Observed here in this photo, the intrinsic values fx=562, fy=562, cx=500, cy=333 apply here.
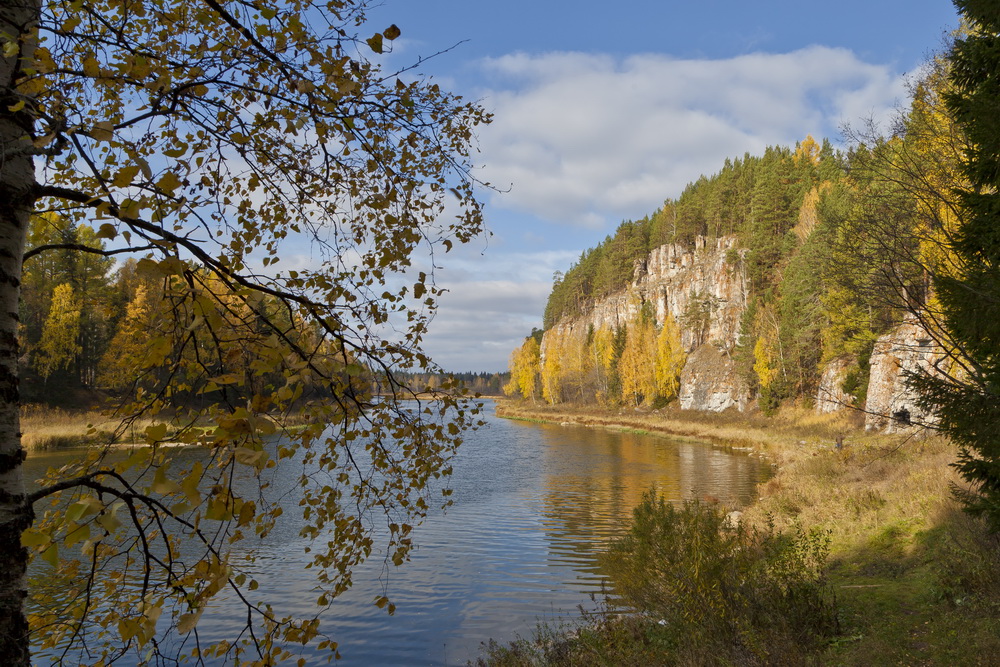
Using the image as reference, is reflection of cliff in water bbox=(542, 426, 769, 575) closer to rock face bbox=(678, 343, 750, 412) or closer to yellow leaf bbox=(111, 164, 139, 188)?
yellow leaf bbox=(111, 164, 139, 188)

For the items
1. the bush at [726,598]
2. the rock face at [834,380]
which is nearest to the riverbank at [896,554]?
the bush at [726,598]

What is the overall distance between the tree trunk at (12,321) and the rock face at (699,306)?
58.4 metres

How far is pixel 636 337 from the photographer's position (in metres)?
71.1

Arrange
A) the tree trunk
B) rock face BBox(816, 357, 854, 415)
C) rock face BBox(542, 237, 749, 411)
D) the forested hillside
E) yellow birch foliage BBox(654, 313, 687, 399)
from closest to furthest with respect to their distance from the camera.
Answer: the tree trunk → the forested hillside → rock face BBox(816, 357, 854, 415) → rock face BBox(542, 237, 749, 411) → yellow birch foliage BBox(654, 313, 687, 399)

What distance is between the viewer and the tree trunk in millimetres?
2531

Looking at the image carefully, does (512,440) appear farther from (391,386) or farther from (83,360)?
(391,386)

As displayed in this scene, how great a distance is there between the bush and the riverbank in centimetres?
34

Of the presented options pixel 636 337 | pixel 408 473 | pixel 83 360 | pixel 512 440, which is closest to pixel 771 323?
pixel 636 337

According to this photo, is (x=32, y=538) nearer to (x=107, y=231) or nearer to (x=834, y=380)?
(x=107, y=231)

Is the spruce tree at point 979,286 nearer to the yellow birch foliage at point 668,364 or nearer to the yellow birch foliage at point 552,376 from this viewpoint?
the yellow birch foliage at point 668,364

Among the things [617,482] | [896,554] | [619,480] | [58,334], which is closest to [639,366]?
[619,480]

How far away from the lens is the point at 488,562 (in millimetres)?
14375

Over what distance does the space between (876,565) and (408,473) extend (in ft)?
34.0

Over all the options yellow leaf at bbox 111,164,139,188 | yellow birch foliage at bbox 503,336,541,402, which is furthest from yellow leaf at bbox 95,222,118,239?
yellow birch foliage at bbox 503,336,541,402
